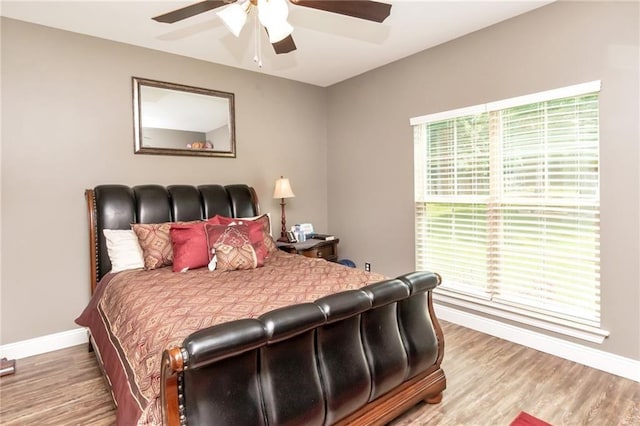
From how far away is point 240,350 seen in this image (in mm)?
1365

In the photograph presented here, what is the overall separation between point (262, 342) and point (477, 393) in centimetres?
166

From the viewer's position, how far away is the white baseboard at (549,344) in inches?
97.0

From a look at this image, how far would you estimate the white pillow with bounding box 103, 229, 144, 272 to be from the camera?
2.85 metres

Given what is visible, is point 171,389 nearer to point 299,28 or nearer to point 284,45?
point 284,45

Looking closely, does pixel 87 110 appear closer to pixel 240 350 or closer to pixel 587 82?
pixel 240 350

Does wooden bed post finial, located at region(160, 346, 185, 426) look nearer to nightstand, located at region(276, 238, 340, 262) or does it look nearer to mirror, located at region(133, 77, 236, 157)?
nightstand, located at region(276, 238, 340, 262)

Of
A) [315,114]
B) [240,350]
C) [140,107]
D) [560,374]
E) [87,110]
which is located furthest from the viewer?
[315,114]

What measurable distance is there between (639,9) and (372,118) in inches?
95.0

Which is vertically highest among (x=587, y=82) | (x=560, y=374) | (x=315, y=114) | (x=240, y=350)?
(x=315, y=114)

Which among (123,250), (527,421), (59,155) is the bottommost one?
(527,421)

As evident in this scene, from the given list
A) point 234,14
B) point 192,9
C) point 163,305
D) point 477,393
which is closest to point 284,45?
point 234,14

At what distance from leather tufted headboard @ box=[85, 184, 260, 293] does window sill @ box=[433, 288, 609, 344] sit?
87.5 inches

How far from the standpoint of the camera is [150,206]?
10.6 feet

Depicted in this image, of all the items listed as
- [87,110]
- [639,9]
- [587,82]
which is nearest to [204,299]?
[87,110]
